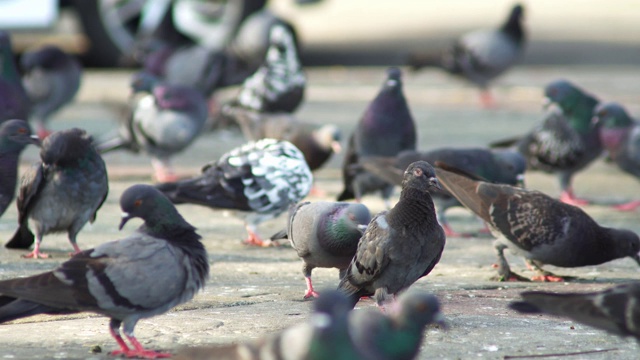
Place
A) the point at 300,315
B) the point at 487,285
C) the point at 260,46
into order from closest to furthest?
the point at 300,315 → the point at 487,285 → the point at 260,46

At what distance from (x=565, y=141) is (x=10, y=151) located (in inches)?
172

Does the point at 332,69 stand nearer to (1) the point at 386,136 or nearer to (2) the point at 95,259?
(1) the point at 386,136

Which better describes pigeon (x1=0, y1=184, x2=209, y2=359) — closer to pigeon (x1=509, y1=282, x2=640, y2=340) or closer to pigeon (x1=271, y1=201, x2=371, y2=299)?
pigeon (x1=271, y1=201, x2=371, y2=299)

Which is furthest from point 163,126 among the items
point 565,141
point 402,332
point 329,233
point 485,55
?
point 485,55

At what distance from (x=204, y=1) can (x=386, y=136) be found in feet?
28.4

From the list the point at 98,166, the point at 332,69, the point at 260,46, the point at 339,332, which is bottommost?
the point at 332,69

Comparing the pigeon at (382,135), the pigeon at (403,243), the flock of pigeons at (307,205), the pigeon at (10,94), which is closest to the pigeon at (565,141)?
the flock of pigeons at (307,205)

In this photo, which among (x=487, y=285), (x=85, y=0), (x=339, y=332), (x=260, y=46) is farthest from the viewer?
(x=85, y=0)

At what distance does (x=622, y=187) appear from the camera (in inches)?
369

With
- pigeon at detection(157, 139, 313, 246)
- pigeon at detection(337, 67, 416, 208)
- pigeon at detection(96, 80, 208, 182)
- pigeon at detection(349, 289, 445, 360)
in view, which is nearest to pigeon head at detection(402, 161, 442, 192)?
pigeon at detection(349, 289, 445, 360)

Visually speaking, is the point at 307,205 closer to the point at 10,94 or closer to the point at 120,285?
the point at 120,285

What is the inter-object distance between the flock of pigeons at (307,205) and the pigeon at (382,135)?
0.04 ft

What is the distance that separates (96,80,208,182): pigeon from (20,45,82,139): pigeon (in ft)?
6.83

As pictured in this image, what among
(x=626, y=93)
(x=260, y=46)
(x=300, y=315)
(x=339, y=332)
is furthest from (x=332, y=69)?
(x=339, y=332)
